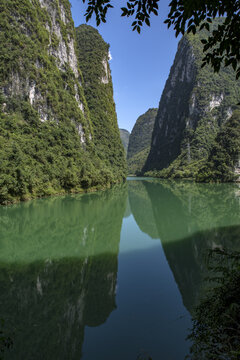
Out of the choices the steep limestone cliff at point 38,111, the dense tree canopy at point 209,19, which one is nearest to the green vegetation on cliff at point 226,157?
the steep limestone cliff at point 38,111

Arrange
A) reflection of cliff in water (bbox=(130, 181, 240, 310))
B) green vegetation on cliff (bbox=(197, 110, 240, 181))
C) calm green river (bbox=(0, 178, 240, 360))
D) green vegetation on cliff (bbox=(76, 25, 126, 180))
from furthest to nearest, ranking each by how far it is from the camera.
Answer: green vegetation on cliff (bbox=(76, 25, 126, 180)) < green vegetation on cliff (bbox=(197, 110, 240, 181)) < reflection of cliff in water (bbox=(130, 181, 240, 310)) < calm green river (bbox=(0, 178, 240, 360))

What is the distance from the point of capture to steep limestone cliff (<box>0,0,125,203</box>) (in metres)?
24.6

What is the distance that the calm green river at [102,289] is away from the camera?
3.48 m

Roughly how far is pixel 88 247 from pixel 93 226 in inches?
140

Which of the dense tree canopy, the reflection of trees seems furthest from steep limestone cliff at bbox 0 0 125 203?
the dense tree canopy

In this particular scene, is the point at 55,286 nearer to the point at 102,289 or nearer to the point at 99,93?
the point at 102,289

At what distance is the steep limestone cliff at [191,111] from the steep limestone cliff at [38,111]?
3973 centimetres

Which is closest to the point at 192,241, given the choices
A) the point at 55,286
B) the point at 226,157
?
the point at 55,286

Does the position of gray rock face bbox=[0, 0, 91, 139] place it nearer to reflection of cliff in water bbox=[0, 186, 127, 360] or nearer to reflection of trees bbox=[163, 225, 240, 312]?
reflection of cliff in water bbox=[0, 186, 127, 360]

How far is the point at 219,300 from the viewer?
3033 millimetres

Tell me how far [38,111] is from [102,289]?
36.3 metres

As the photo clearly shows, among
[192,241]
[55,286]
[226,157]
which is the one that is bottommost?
[55,286]

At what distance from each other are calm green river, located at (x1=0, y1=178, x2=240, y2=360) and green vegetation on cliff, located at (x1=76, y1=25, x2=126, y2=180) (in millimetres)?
49985

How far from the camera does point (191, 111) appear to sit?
96.9 m
